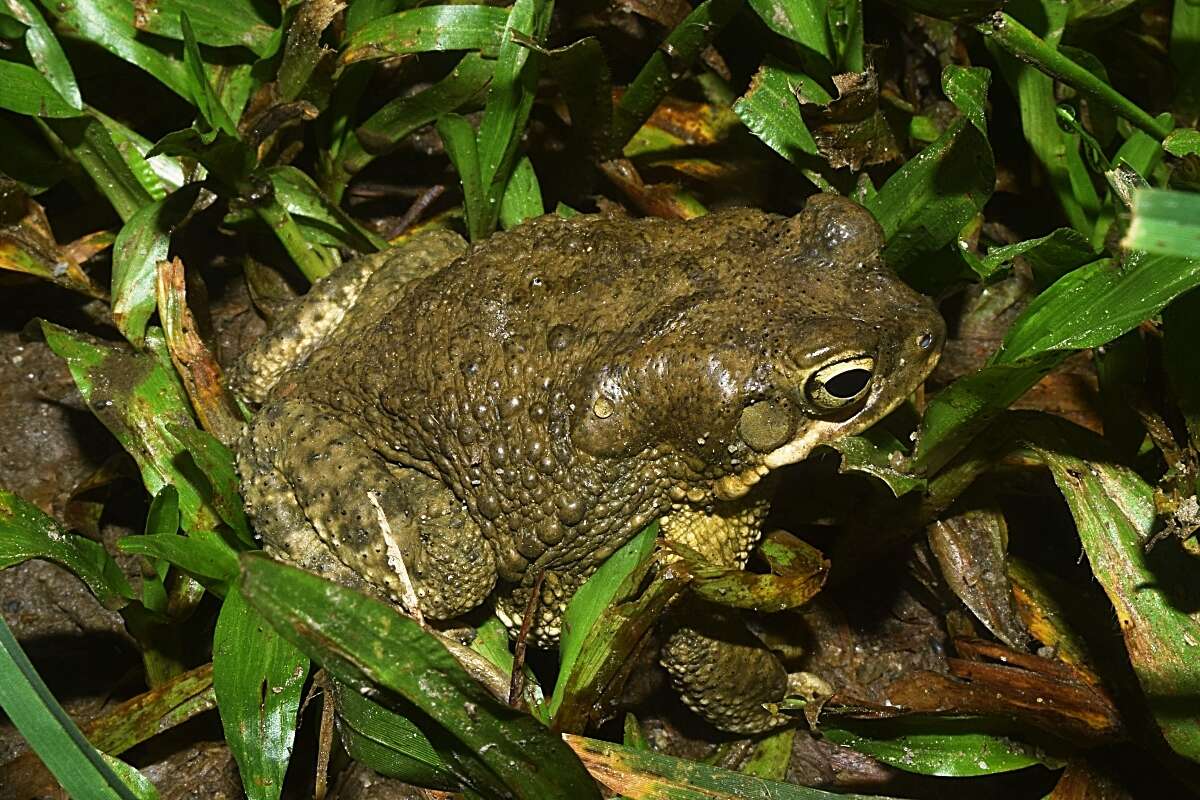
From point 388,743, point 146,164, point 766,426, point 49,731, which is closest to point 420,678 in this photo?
point 388,743

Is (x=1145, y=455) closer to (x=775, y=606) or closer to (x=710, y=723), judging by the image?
(x=775, y=606)

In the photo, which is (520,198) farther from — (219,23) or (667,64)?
(219,23)

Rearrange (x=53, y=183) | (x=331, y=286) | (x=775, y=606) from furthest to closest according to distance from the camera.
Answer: (x=53, y=183)
(x=331, y=286)
(x=775, y=606)

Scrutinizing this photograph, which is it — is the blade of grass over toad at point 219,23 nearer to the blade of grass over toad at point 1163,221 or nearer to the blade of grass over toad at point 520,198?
the blade of grass over toad at point 520,198

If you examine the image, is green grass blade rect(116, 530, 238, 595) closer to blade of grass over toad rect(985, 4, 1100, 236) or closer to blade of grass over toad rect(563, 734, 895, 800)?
blade of grass over toad rect(563, 734, 895, 800)

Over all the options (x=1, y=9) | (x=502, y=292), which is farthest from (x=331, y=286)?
(x=1, y=9)

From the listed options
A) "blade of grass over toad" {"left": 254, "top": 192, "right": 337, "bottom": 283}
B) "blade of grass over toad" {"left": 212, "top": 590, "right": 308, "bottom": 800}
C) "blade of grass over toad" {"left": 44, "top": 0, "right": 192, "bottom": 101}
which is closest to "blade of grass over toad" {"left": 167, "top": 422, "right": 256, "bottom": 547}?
"blade of grass over toad" {"left": 212, "top": 590, "right": 308, "bottom": 800}
